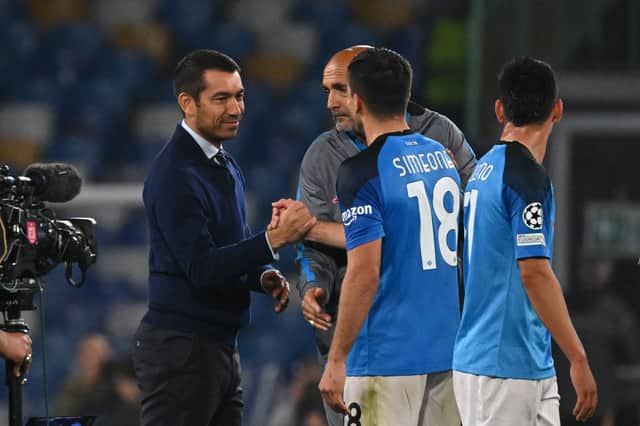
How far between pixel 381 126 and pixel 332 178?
1.74ft

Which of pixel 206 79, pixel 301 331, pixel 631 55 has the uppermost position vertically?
pixel 631 55

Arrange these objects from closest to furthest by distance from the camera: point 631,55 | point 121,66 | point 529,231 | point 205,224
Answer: point 529,231
point 205,224
point 631,55
point 121,66

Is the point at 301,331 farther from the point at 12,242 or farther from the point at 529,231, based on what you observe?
the point at 529,231

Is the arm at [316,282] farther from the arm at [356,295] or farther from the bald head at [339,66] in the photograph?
the bald head at [339,66]

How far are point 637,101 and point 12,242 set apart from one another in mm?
4989

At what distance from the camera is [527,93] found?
3.13m

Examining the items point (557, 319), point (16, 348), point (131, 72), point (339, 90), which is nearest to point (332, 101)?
point (339, 90)

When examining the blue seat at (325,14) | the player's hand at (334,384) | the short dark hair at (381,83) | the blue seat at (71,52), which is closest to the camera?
the player's hand at (334,384)

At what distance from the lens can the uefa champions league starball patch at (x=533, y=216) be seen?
117 inches

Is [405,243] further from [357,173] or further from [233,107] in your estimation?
[233,107]

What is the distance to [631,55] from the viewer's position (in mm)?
7609

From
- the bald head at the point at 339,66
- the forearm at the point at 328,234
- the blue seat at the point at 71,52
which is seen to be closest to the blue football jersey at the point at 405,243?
the forearm at the point at 328,234

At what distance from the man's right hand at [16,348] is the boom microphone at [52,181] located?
1.33 ft

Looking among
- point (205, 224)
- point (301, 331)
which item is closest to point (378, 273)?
point (205, 224)
